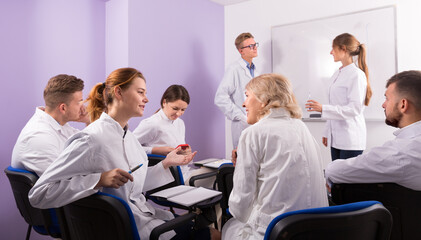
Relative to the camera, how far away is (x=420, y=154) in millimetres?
1293

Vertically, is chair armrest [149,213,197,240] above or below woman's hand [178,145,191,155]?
below

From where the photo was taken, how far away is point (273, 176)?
48.3 inches

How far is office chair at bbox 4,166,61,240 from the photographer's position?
163 centimetres

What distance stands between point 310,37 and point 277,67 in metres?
0.54

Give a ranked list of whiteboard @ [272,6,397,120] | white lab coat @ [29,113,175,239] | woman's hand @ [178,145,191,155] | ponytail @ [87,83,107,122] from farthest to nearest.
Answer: whiteboard @ [272,6,397,120]
woman's hand @ [178,145,191,155]
ponytail @ [87,83,107,122]
white lab coat @ [29,113,175,239]

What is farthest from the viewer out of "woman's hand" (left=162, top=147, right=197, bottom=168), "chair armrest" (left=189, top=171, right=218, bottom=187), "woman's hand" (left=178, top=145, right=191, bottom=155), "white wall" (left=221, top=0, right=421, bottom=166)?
"white wall" (left=221, top=0, right=421, bottom=166)

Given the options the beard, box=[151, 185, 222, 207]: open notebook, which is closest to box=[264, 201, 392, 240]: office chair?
box=[151, 185, 222, 207]: open notebook

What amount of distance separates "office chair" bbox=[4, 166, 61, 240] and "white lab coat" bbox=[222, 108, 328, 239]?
42.3 inches

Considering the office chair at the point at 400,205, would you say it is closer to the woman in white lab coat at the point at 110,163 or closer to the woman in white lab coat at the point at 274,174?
the woman in white lab coat at the point at 274,174

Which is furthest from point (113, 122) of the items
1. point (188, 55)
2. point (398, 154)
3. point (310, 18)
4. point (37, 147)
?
point (310, 18)

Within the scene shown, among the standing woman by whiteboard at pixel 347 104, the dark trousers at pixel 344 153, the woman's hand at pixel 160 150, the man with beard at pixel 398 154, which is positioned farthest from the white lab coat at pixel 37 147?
the dark trousers at pixel 344 153

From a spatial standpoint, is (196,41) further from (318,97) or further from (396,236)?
(396,236)

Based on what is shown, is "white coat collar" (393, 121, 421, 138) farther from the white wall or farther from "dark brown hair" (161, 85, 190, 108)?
the white wall

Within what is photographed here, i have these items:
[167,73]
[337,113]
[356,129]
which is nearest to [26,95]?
[167,73]
